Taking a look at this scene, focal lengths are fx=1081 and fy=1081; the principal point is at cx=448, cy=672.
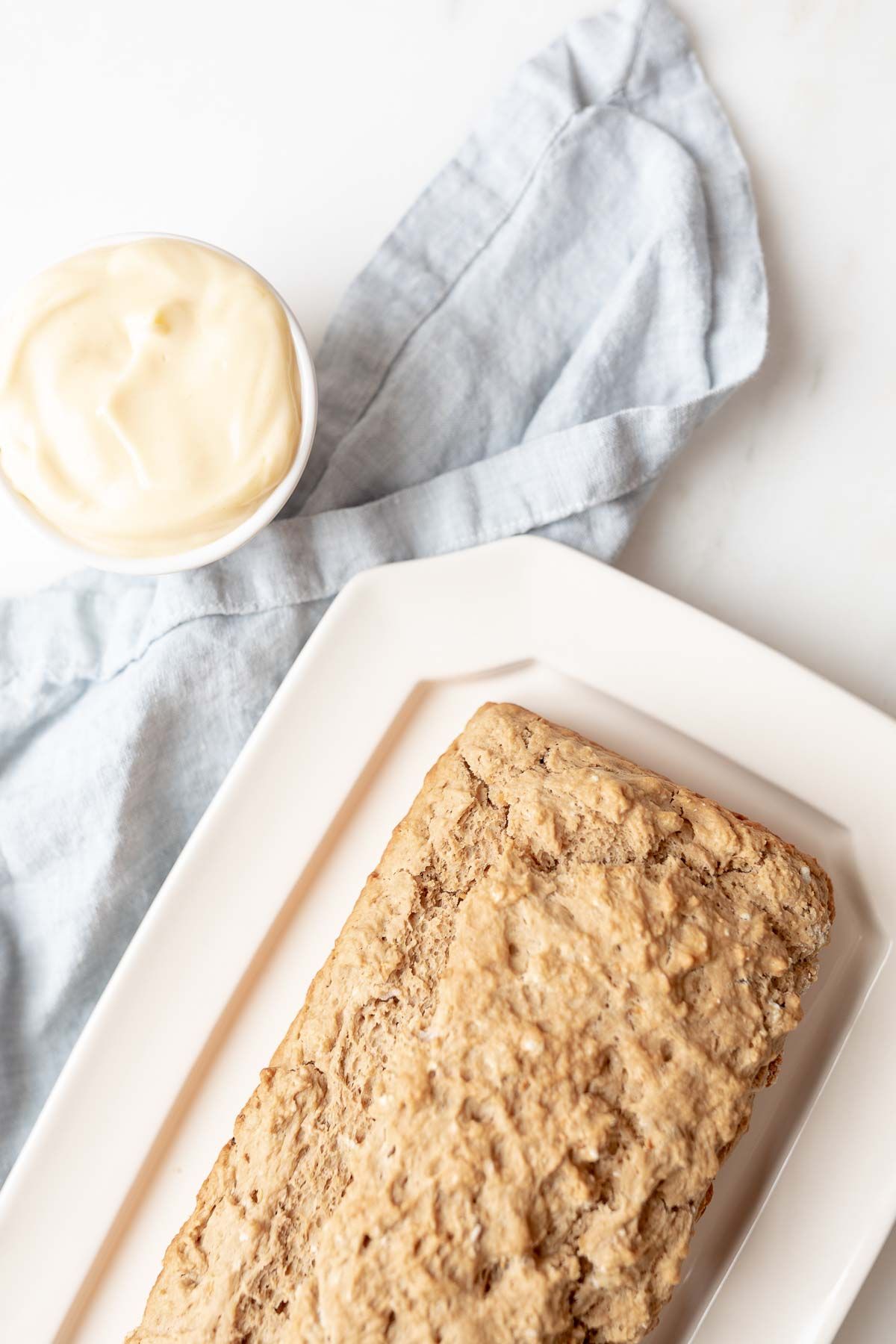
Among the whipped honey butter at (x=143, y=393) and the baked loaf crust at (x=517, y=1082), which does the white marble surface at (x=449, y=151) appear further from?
the baked loaf crust at (x=517, y=1082)

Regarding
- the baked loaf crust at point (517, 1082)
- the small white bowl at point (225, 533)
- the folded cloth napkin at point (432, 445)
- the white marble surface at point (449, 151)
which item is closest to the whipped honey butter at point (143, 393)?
the small white bowl at point (225, 533)

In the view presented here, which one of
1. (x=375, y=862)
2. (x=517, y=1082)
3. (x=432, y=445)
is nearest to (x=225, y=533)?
(x=432, y=445)

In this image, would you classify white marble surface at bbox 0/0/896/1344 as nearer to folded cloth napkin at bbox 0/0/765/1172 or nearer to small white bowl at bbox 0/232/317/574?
folded cloth napkin at bbox 0/0/765/1172

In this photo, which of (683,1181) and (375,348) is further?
(375,348)

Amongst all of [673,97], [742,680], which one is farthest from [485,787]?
[673,97]

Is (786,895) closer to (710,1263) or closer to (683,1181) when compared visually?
(683,1181)

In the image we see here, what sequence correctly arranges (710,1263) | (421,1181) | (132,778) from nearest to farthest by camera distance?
(421,1181) < (710,1263) < (132,778)
